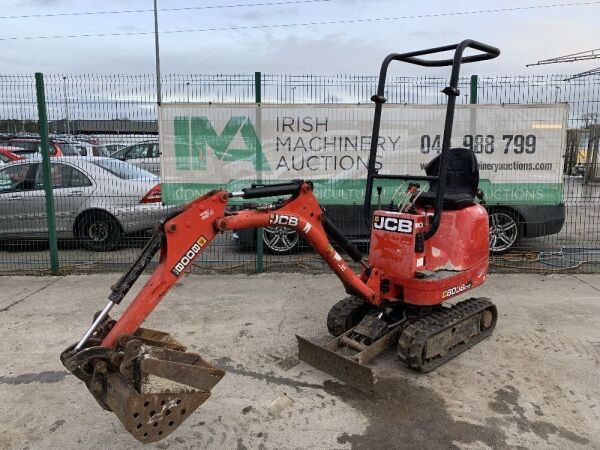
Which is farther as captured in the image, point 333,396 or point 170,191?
point 170,191

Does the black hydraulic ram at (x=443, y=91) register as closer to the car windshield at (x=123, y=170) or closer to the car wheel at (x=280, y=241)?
the car wheel at (x=280, y=241)

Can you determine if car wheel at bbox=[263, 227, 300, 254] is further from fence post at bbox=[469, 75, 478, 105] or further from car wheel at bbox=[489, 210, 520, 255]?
fence post at bbox=[469, 75, 478, 105]

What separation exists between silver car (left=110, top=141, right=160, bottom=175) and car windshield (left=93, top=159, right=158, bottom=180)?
8.4 inches

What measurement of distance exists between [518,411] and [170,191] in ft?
16.9

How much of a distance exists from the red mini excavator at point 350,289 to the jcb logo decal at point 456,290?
0.02 metres

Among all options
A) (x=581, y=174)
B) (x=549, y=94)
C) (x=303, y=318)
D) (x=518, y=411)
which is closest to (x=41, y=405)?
(x=303, y=318)

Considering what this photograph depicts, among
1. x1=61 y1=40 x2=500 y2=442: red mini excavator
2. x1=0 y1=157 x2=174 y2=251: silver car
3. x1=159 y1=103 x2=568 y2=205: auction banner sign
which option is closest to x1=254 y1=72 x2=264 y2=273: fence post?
x1=159 y1=103 x2=568 y2=205: auction banner sign

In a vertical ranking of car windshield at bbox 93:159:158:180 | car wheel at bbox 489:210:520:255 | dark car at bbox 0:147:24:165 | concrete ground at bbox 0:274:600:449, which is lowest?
concrete ground at bbox 0:274:600:449

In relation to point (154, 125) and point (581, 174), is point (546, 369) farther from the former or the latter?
point (154, 125)

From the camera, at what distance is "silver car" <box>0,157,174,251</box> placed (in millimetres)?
8156

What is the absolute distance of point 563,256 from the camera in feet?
26.2

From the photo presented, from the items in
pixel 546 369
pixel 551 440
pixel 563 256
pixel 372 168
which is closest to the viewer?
pixel 551 440

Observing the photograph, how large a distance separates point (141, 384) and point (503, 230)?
6.45m

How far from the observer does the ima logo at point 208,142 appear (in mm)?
7176
